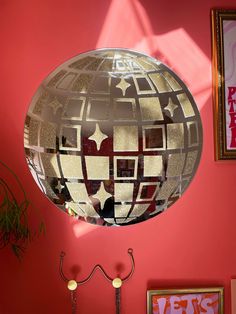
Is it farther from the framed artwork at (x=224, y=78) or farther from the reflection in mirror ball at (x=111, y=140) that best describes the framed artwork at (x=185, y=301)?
the reflection in mirror ball at (x=111, y=140)

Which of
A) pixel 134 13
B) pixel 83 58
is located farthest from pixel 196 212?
pixel 83 58

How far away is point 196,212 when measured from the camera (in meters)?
2.62

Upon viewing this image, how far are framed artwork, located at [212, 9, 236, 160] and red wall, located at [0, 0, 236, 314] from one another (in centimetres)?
4

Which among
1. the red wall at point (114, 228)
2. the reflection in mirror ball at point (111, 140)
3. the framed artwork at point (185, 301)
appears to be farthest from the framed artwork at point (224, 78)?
the reflection in mirror ball at point (111, 140)

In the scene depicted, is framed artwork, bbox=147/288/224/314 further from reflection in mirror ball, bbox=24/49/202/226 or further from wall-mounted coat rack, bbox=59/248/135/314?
reflection in mirror ball, bbox=24/49/202/226

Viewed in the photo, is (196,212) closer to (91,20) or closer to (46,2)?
(91,20)

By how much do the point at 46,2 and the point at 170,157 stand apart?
4.44 feet

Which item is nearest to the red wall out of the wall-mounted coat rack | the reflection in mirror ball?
the wall-mounted coat rack

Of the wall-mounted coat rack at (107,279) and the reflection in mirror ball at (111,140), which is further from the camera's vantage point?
the wall-mounted coat rack at (107,279)

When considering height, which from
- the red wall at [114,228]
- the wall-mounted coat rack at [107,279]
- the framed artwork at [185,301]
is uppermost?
the red wall at [114,228]

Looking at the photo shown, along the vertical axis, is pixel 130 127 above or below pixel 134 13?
below

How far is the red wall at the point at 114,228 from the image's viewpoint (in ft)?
8.18

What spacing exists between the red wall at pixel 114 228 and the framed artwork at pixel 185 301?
0.04 m

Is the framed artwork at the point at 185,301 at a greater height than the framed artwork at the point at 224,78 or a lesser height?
lesser
